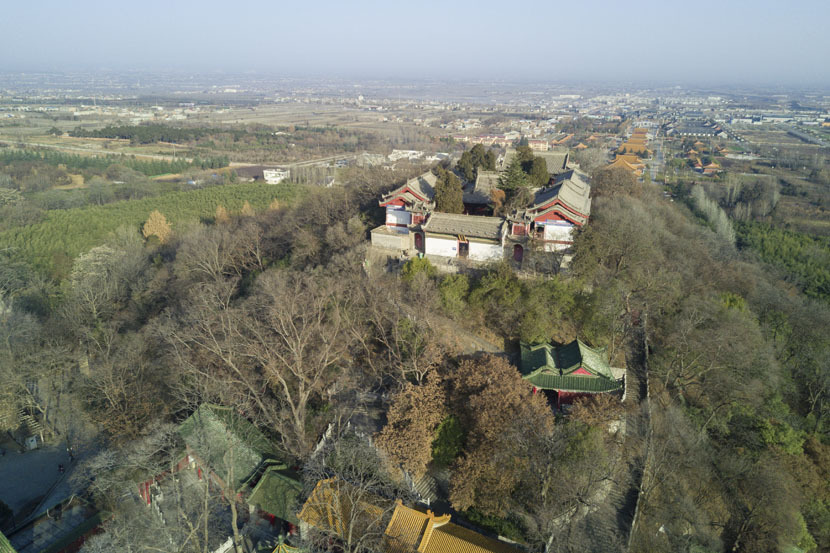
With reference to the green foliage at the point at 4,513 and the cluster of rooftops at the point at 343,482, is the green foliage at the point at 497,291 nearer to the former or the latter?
the cluster of rooftops at the point at 343,482

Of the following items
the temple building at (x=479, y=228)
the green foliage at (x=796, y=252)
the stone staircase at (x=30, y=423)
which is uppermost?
the temple building at (x=479, y=228)

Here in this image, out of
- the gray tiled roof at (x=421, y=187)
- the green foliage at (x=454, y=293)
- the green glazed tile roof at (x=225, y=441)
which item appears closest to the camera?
the green glazed tile roof at (x=225, y=441)

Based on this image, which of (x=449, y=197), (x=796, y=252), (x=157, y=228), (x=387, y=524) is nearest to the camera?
(x=387, y=524)

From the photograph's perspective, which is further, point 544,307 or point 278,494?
point 544,307

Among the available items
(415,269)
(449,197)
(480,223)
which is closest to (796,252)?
(480,223)

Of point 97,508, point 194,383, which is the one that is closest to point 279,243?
point 194,383

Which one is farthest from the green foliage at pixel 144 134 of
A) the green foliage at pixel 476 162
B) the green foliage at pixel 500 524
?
the green foliage at pixel 500 524

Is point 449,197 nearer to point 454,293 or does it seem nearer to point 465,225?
point 465,225
